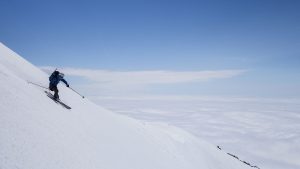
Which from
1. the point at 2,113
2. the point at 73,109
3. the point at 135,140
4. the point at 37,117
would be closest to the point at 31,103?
the point at 37,117

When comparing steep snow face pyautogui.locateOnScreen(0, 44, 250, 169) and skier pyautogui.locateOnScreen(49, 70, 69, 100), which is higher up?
skier pyautogui.locateOnScreen(49, 70, 69, 100)

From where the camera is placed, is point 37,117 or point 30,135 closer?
point 30,135

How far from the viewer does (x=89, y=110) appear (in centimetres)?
2116

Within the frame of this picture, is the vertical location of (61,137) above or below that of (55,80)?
below

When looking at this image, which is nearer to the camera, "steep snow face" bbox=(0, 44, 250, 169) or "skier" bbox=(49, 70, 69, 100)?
"steep snow face" bbox=(0, 44, 250, 169)

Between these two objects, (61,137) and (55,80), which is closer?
(61,137)

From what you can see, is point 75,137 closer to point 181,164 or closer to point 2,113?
point 2,113

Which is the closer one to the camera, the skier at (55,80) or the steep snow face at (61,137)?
the steep snow face at (61,137)

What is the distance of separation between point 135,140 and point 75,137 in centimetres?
799

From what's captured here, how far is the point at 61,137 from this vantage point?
13.2 meters

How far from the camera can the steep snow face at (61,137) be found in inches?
417

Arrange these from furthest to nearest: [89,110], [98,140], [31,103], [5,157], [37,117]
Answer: [89,110] → [98,140] → [31,103] → [37,117] → [5,157]

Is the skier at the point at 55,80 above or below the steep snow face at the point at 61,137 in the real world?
above

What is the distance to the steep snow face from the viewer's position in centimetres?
1059
